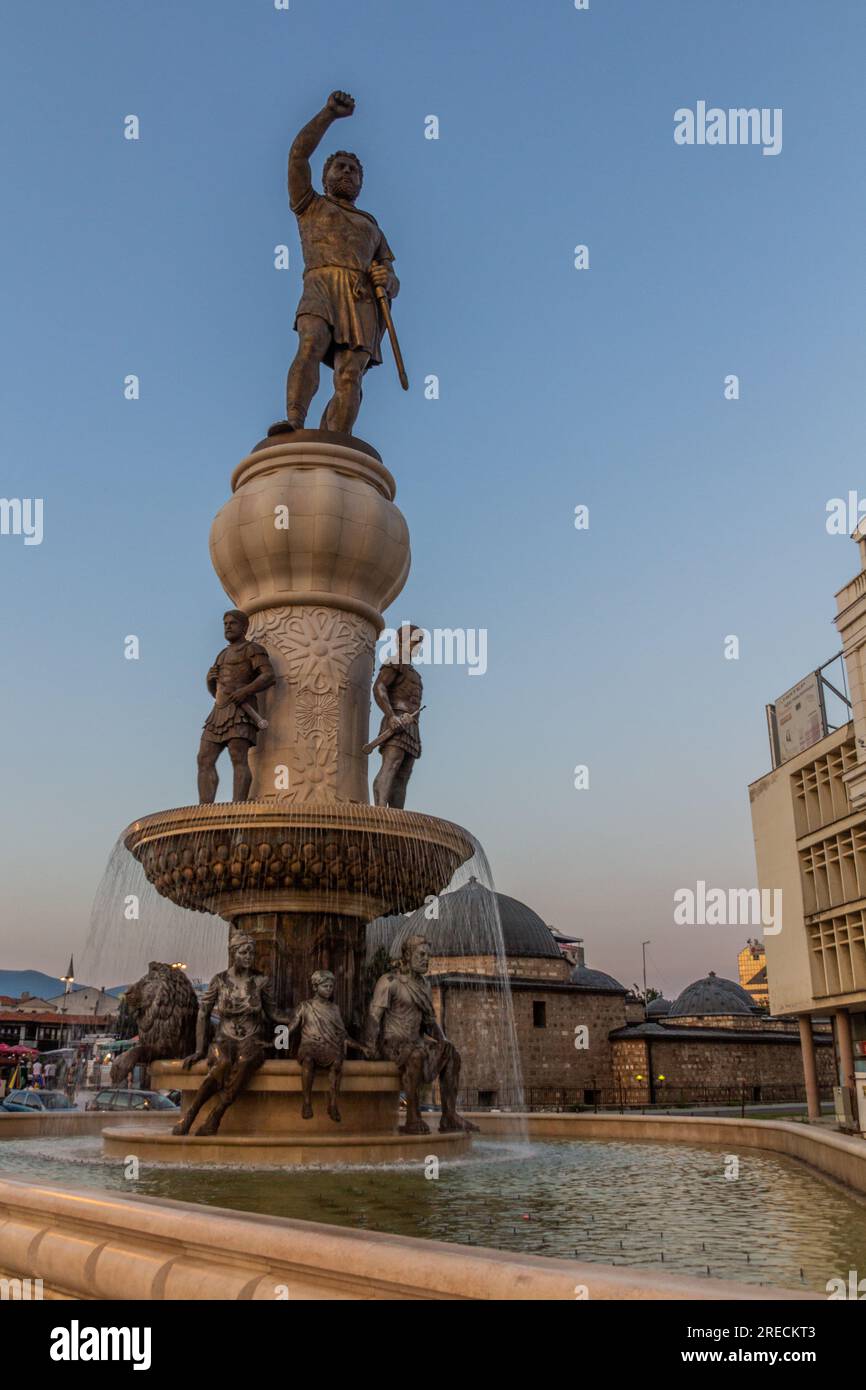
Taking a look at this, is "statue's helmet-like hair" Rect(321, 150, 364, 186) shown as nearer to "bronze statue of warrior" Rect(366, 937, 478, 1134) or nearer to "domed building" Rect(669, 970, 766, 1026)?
"bronze statue of warrior" Rect(366, 937, 478, 1134)

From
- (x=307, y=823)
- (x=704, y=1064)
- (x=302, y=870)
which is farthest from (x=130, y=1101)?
(x=704, y=1064)

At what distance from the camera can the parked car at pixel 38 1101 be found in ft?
55.2

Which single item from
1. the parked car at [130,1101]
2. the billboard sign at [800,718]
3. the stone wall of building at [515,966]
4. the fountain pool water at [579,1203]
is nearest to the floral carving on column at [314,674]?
the fountain pool water at [579,1203]

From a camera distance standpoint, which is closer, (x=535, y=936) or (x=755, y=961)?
(x=535, y=936)

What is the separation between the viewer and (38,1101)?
17203 mm

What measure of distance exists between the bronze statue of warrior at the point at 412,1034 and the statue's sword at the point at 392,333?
22.6ft

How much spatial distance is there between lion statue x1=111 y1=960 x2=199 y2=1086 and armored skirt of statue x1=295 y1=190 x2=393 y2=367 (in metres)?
7.36
